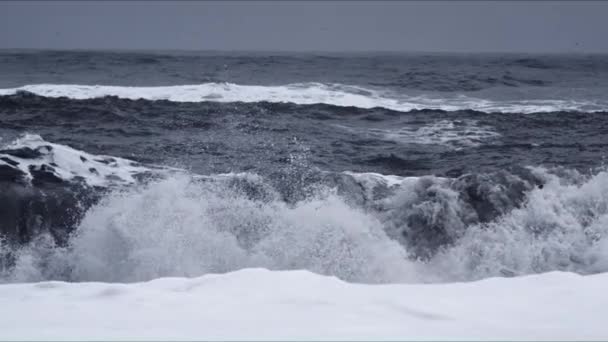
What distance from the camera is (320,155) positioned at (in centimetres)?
1010

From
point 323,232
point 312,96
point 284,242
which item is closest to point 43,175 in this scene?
point 284,242

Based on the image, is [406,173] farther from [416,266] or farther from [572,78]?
[572,78]

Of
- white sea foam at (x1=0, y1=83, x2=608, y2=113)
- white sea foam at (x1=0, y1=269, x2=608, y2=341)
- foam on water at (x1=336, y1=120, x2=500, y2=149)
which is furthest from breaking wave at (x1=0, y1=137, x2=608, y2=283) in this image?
white sea foam at (x1=0, y1=83, x2=608, y2=113)

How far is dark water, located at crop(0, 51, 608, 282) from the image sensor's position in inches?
228

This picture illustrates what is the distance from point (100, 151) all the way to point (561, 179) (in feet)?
23.2

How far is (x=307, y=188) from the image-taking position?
728cm

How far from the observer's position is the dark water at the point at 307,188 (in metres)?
5.79

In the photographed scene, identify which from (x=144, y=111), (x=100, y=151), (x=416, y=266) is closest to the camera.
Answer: (x=416, y=266)

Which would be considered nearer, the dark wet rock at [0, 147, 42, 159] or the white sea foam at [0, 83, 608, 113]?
the dark wet rock at [0, 147, 42, 159]

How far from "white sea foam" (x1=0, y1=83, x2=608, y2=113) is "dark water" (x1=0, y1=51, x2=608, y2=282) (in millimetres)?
769

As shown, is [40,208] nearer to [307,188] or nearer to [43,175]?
[43,175]

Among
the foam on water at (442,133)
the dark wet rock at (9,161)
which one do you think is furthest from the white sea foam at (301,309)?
the foam on water at (442,133)

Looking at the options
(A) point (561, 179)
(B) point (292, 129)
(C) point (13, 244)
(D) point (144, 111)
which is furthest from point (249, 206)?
(D) point (144, 111)

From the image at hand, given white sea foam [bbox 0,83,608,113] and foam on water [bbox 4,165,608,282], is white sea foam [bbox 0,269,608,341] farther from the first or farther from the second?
white sea foam [bbox 0,83,608,113]
